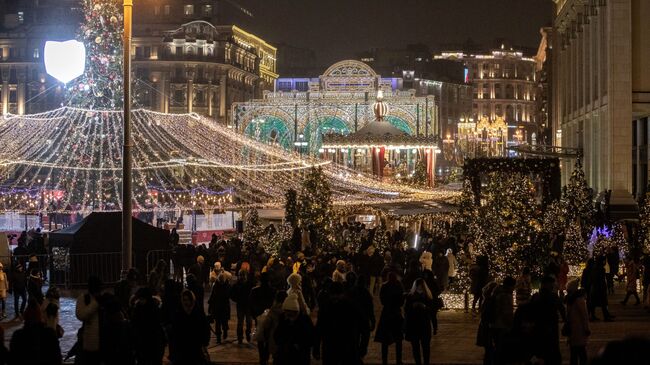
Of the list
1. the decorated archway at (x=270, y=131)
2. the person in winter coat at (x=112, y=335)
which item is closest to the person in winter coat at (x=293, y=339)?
the person in winter coat at (x=112, y=335)

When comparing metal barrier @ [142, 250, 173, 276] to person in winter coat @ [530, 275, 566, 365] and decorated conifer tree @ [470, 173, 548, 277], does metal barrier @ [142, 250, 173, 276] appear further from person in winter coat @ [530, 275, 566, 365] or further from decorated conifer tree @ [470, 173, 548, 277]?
person in winter coat @ [530, 275, 566, 365]

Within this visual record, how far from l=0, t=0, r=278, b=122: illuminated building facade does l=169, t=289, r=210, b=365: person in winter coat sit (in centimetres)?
8872

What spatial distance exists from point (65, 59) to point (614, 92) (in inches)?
908

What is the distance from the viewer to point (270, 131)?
93.9 meters

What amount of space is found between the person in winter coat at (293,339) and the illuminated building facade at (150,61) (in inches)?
3534

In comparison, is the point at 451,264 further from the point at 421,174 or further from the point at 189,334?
the point at 421,174

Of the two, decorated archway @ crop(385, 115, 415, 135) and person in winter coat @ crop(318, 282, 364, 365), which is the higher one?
decorated archway @ crop(385, 115, 415, 135)

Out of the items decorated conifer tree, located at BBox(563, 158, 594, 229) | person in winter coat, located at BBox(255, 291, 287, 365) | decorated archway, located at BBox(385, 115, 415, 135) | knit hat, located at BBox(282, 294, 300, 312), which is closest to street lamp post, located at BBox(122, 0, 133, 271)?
person in winter coat, located at BBox(255, 291, 287, 365)

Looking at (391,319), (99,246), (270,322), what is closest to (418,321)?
(391,319)

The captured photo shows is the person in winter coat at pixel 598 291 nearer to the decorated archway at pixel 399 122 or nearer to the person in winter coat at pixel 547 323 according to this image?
the person in winter coat at pixel 547 323

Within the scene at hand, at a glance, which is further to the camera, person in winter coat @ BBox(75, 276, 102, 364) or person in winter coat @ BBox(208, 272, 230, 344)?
person in winter coat @ BBox(208, 272, 230, 344)

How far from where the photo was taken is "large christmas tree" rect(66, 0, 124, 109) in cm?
3738

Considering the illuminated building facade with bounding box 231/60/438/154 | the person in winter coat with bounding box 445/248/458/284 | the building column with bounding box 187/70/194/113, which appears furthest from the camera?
the building column with bounding box 187/70/194/113

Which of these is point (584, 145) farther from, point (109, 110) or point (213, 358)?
point (213, 358)
